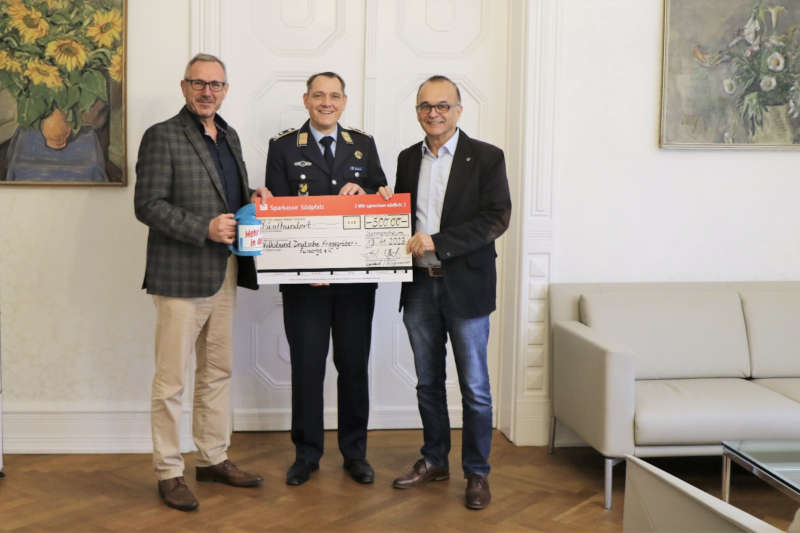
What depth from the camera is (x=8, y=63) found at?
12.1 ft

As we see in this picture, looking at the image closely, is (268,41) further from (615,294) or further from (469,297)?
(615,294)

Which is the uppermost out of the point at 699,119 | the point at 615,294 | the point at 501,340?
the point at 699,119

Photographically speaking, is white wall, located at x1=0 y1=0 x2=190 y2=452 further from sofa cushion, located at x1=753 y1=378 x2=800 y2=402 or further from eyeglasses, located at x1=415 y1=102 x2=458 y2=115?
sofa cushion, located at x1=753 y1=378 x2=800 y2=402

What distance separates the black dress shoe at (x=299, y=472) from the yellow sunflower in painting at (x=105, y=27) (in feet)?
6.82

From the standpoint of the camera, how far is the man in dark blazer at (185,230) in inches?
123

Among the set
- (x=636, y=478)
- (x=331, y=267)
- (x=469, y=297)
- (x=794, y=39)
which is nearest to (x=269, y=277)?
(x=331, y=267)

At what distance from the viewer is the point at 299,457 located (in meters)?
3.50

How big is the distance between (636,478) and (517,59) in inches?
112

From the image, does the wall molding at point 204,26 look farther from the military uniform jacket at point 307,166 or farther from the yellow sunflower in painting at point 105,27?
the military uniform jacket at point 307,166

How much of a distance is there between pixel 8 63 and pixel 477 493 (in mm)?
2801

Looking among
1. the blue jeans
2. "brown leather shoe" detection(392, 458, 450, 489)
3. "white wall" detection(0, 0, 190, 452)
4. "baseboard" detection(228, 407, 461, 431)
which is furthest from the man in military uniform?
"white wall" detection(0, 0, 190, 452)

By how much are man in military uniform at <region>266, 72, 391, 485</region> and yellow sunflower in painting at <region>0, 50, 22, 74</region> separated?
4.24 ft

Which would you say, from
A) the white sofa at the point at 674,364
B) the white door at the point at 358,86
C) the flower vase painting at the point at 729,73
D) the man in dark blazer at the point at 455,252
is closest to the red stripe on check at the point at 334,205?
the man in dark blazer at the point at 455,252

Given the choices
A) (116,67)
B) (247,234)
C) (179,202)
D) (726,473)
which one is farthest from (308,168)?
(726,473)
